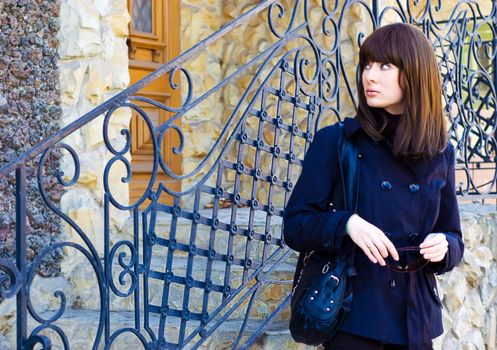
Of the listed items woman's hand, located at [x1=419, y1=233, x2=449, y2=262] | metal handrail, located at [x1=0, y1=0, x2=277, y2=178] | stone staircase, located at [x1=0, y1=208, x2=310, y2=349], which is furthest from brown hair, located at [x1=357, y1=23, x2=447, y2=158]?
stone staircase, located at [x1=0, y1=208, x2=310, y2=349]

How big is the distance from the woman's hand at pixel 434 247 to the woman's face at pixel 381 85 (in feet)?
1.33

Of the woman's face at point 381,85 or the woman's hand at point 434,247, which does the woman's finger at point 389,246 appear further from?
the woman's face at point 381,85

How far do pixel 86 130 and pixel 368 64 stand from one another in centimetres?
196

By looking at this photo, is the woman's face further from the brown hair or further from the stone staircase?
the stone staircase

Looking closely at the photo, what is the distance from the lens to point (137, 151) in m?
4.70

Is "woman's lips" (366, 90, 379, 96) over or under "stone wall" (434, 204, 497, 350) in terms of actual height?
over

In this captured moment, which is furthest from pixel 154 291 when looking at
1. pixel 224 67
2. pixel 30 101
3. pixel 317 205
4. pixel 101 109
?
pixel 224 67

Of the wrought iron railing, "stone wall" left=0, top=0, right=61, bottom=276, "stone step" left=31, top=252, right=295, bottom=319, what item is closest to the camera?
the wrought iron railing

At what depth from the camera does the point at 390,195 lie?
6.93 feet

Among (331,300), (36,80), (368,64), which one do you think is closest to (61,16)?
(36,80)

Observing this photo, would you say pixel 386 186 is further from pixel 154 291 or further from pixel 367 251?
pixel 154 291

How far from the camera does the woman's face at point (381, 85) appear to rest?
2.11m

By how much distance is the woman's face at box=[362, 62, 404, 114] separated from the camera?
211 cm

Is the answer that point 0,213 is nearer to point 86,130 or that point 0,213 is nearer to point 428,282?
point 86,130
